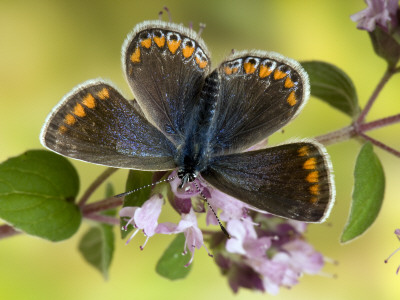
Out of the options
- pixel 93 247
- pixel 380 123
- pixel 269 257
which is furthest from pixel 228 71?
pixel 93 247

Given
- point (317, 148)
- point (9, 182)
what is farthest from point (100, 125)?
point (317, 148)

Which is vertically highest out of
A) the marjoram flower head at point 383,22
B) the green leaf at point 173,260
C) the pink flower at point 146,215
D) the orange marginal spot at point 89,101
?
the marjoram flower head at point 383,22

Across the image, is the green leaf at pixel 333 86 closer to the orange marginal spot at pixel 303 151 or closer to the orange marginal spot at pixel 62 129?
the orange marginal spot at pixel 303 151

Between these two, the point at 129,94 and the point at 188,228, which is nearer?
the point at 188,228

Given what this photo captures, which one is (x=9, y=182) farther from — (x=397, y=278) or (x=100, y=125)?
(x=397, y=278)

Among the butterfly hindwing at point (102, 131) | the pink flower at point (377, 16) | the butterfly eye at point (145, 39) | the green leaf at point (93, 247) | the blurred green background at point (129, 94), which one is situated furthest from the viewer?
the blurred green background at point (129, 94)

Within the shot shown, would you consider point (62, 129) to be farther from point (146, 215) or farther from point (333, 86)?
point (333, 86)

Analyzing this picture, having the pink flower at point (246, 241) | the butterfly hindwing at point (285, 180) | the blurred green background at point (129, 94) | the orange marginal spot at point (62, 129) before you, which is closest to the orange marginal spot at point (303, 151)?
the butterfly hindwing at point (285, 180)
